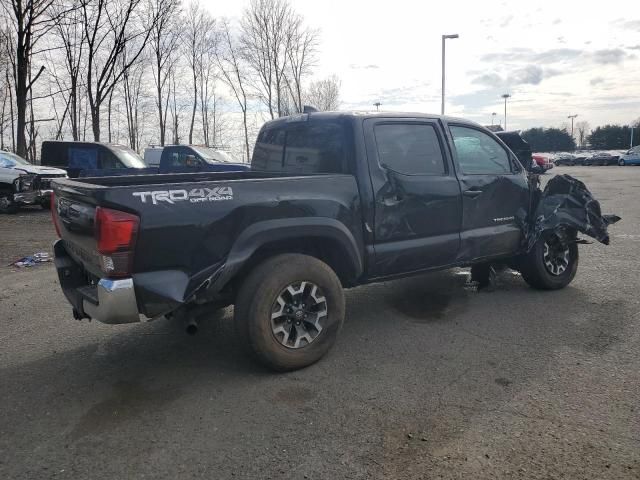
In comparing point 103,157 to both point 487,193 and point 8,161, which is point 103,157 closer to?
point 8,161

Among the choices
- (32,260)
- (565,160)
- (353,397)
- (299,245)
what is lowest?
(353,397)

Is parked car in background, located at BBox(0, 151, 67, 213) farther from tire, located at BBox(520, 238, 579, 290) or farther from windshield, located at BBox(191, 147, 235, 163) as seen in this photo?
tire, located at BBox(520, 238, 579, 290)

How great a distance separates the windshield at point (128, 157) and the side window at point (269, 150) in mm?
10761

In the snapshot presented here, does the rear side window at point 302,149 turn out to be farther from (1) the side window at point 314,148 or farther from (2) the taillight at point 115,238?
(2) the taillight at point 115,238

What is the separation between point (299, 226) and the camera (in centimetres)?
380

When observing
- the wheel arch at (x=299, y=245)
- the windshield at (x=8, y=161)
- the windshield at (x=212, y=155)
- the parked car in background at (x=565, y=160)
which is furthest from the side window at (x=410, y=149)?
the parked car in background at (x=565, y=160)

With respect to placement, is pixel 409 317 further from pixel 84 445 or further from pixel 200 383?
pixel 84 445

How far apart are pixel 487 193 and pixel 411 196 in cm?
108

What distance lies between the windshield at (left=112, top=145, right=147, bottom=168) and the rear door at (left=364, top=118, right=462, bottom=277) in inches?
481

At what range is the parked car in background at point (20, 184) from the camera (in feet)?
42.9

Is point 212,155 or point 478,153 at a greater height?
point 212,155

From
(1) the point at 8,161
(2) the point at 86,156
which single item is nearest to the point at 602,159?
(2) the point at 86,156

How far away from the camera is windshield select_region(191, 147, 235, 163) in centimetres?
1530

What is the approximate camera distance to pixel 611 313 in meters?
5.06
